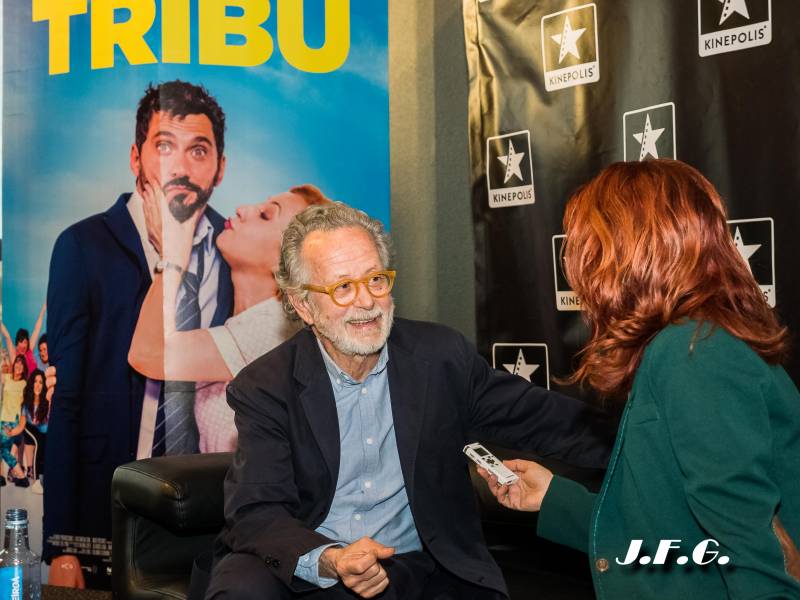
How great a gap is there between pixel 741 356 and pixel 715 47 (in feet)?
5.57

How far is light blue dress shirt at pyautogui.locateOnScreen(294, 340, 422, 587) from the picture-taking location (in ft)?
7.20

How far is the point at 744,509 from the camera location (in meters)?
1.24

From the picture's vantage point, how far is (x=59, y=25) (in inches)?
144

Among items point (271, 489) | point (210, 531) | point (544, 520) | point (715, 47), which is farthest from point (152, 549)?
point (715, 47)

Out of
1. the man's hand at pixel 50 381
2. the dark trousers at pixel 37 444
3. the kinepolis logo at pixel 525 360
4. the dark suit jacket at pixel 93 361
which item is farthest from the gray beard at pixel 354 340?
the dark trousers at pixel 37 444

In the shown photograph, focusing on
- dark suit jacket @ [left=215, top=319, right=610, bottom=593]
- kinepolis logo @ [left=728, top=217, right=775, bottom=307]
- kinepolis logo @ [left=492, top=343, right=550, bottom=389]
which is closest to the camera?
dark suit jacket @ [left=215, top=319, right=610, bottom=593]

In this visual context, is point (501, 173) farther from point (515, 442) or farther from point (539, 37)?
point (515, 442)

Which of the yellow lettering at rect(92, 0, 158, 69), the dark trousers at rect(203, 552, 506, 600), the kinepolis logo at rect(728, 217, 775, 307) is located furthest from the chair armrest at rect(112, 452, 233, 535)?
the yellow lettering at rect(92, 0, 158, 69)

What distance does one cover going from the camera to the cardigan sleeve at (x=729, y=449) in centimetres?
124

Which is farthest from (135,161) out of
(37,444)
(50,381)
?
(37,444)

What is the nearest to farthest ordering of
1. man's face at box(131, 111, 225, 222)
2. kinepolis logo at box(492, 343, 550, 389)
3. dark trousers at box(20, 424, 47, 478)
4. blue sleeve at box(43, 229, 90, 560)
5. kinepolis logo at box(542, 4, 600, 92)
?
kinepolis logo at box(542, 4, 600, 92) < kinepolis logo at box(492, 343, 550, 389) < man's face at box(131, 111, 225, 222) < blue sleeve at box(43, 229, 90, 560) < dark trousers at box(20, 424, 47, 478)

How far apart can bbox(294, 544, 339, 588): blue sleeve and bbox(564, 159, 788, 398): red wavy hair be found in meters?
0.75

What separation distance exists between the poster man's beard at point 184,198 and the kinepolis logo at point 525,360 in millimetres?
1236

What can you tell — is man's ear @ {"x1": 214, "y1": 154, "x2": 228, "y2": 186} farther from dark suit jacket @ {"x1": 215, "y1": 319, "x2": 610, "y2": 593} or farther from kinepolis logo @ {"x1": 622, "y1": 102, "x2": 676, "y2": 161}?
kinepolis logo @ {"x1": 622, "y1": 102, "x2": 676, "y2": 161}
